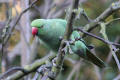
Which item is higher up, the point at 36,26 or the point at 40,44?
the point at 36,26

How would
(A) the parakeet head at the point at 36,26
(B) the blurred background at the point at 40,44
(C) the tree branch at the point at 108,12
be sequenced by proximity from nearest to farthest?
(C) the tree branch at the point at 108,12, (A) the parakeet head at the point at 36,26, (B) the blurred background at the point at 40,44

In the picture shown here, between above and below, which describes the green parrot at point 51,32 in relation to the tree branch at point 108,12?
below

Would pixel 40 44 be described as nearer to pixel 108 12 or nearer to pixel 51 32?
pixel 51 32

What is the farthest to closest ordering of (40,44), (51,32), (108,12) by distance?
(40,44) < (51,32) < (108,12)

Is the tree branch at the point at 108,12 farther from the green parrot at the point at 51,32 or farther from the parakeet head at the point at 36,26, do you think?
the parakeet head at the point at 36,26

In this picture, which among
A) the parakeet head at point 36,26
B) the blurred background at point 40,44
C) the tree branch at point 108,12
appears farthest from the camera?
the blurred background at point 40,44

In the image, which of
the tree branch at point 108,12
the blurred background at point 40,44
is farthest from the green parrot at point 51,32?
the blurred background at point 40,44

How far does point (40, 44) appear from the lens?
458cm

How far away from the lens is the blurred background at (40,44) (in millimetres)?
3540

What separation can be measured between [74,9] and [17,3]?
8.19 feet

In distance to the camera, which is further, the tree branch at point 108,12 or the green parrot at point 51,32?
the green parrot at point 51,32

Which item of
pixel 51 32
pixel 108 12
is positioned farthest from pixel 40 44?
pixel 108 12

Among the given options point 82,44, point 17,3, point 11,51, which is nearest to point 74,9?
point 82,44

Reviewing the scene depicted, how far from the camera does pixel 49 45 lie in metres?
2.96
